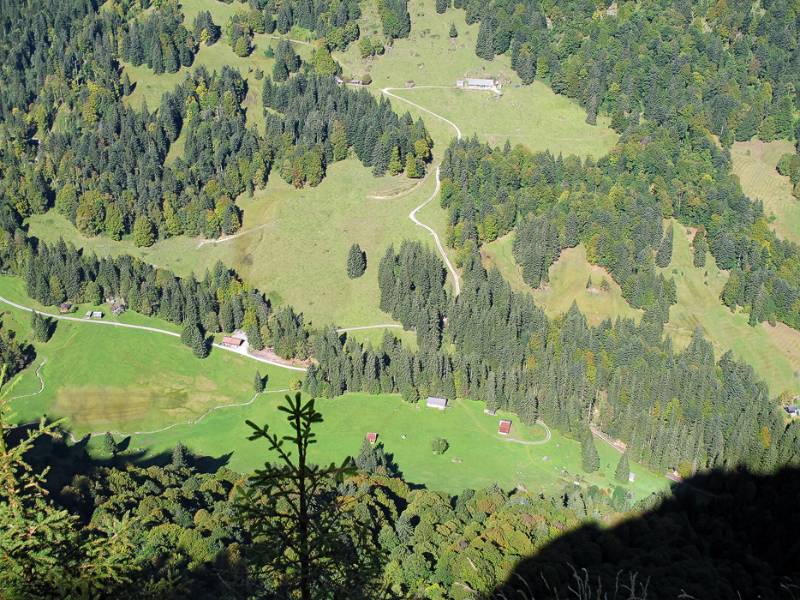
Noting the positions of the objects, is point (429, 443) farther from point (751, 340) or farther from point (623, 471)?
point (751, 340)

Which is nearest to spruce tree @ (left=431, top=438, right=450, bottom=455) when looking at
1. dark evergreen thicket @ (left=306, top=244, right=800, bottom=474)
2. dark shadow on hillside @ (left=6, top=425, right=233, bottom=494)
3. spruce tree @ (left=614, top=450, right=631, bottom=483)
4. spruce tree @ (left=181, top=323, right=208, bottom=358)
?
dark evergreen thicket @ (left=306, top=244, right=800, bottom=474)

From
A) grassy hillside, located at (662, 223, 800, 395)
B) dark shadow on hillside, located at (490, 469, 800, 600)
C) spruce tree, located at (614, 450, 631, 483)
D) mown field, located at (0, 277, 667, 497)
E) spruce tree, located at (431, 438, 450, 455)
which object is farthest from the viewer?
grassy hillside, located at (662, 223, 800, 395)

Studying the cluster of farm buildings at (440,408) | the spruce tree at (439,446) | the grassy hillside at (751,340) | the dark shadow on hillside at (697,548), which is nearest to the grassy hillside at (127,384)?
the cluster of farm buildings at (440,408)

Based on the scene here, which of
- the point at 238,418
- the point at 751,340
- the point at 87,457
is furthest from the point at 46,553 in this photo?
the point at 751,340

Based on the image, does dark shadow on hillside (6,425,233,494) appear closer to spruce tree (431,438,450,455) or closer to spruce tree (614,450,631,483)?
spruce tree (431,438,450,455)

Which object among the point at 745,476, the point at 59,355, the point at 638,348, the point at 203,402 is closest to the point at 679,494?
the point at 745,476

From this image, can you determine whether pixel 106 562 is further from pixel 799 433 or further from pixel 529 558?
pixel 799 433

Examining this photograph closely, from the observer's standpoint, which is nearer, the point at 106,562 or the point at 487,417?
the point at 106,562
